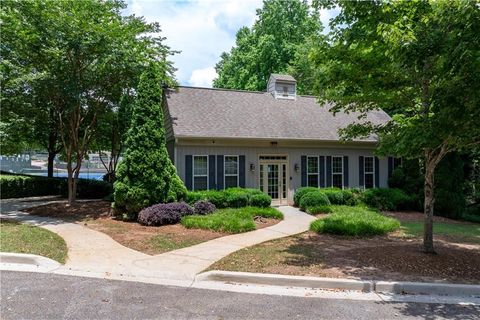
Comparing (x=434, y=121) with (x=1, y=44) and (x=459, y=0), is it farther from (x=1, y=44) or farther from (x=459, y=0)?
(x=1, y=44)

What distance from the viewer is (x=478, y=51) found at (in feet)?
19.2

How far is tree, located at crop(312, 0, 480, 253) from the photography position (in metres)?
6.08

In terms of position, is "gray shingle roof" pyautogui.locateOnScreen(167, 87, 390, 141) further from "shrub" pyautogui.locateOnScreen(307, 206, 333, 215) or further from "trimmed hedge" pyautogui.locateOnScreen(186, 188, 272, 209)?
"shrub" pyautogui.locateOnScreen(307, 206, 333, 215)

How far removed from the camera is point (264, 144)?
17.2 meters

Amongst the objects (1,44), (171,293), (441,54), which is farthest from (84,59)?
(441,54)

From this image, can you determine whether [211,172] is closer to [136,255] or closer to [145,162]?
[145,162]

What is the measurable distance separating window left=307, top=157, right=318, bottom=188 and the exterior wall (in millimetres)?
346

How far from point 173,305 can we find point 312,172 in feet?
45.4

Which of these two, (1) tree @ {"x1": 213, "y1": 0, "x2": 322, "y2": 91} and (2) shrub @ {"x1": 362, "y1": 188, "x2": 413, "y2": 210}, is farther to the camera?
(1) tree @ {"x1": 213, "y1": 0, "x2": 322, "y2": 91}

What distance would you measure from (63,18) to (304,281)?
1164 cm

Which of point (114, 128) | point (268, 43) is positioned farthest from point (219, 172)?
point (268, 43)

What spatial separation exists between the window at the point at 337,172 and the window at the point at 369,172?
1.41 meters

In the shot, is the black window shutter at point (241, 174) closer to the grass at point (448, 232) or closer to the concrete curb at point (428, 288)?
the grass at point (448, 232)

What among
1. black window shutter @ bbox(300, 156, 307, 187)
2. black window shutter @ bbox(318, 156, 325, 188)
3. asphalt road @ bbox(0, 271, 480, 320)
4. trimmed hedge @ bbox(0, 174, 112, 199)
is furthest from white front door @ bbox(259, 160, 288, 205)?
asphalt road @ bbox(0, 271, 480, 320)
